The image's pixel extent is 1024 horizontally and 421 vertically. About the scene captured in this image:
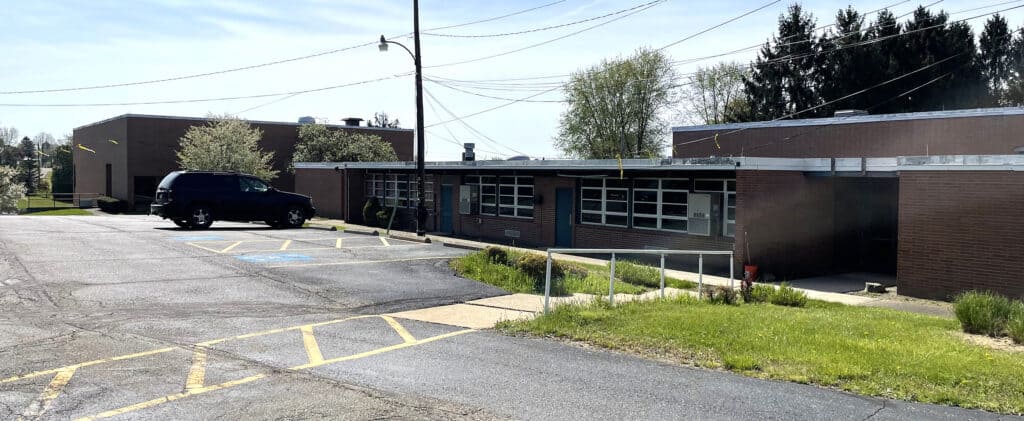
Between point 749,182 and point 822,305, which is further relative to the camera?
point 749,182

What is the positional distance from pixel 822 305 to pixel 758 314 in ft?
10.9

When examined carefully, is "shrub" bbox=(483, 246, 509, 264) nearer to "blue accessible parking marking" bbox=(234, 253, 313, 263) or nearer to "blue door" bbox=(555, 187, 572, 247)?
"blue accessible parking marking" bbox=(234, 253, 313, 263)

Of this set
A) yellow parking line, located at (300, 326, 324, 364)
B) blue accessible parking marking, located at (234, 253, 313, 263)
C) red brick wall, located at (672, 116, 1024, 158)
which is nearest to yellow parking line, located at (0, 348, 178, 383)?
yellow parking line, located at (300, 326, 324, 364)

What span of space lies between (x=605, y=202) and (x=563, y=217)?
2.01 meters

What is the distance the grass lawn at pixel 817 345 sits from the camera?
7293 millimetres

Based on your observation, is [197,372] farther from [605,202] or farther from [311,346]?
[605,202]

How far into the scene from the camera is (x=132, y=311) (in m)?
10.7

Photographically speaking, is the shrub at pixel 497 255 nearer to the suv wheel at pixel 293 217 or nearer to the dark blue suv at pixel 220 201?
the dark blue suv at pixel 220 201

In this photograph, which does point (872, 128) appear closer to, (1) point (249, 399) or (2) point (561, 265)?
(2) point (561, 265)

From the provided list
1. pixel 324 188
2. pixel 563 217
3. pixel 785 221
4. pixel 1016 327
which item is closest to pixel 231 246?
pixel 563 217

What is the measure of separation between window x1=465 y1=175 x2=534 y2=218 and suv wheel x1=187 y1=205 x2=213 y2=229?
9.26m

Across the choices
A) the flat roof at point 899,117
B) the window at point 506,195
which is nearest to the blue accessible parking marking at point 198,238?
the window at point 506,195

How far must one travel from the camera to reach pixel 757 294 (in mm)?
13609

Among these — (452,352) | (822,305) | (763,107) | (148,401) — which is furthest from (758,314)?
(763,107)
